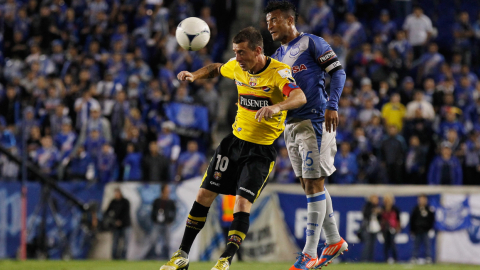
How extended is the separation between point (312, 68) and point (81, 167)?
29.2 feet

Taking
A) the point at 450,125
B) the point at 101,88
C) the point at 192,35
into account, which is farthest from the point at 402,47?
the point at 192,35

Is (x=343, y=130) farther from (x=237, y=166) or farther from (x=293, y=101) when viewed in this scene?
(x=293, y=101)

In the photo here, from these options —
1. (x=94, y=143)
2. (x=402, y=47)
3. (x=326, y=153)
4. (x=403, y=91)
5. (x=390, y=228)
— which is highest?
(x=402, y=47)

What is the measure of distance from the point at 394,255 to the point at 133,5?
37.4 ft

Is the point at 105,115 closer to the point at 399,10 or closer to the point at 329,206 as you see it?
the point at 329,206

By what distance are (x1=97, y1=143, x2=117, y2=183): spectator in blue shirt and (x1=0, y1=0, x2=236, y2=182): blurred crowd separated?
23mm

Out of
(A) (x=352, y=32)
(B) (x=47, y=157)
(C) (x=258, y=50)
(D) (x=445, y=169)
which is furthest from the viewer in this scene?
(A) (x=352, y=32)

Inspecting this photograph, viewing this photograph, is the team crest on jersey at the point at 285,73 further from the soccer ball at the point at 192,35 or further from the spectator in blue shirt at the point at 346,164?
the spectator in blue shirt at the point at 346,164

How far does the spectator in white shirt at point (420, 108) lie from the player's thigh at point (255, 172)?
990 cm

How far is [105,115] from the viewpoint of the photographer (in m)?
16.2

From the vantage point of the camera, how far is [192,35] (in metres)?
7.88

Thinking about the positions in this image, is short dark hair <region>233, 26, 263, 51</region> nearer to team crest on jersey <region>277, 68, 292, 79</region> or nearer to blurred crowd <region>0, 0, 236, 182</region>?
team crest on jersey <region>277, 68, 292, 79</region>

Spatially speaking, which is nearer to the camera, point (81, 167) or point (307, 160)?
point (307, 160)

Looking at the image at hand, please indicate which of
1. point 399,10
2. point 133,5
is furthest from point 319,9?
point 133,5
